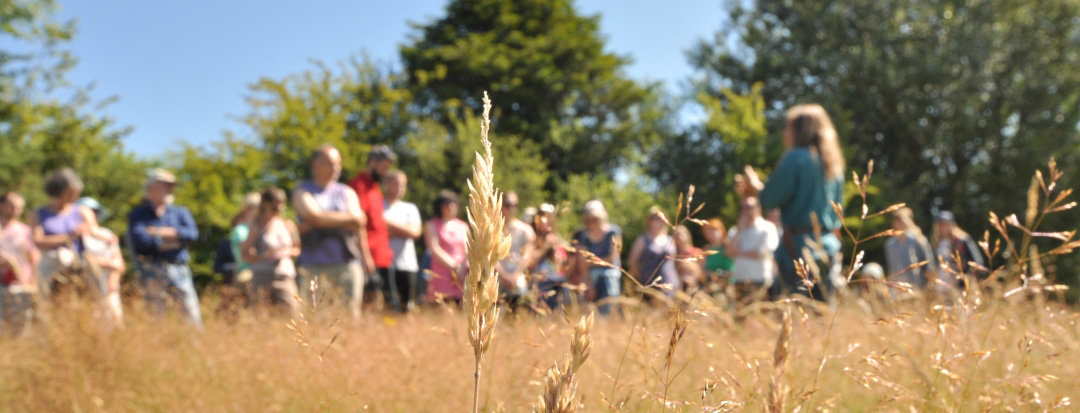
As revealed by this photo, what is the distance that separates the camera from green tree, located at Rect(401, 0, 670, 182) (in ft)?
86.0

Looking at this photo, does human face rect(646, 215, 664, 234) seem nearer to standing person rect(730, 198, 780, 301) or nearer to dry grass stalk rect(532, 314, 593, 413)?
standing person rect(730, 198, 780, 301)

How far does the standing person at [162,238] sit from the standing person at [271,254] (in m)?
0.53

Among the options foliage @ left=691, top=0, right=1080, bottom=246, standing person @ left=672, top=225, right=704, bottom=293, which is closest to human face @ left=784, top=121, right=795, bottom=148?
standing person @ left=672, top=225, right=704, bottom=293

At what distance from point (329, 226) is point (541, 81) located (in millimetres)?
22167

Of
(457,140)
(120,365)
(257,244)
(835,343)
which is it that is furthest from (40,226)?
Answer: (457,140)

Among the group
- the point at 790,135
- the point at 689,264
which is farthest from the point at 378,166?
the point at 689,264

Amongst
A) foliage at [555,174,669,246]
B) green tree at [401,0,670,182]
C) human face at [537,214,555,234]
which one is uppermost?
green tree at [401,0,670,182]

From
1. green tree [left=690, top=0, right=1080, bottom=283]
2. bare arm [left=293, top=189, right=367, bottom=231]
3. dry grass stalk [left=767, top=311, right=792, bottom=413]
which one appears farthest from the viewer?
green tree [left=690, top=0, right=1080, bottom=283]

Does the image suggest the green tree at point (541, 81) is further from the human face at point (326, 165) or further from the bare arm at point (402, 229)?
the human face at point (326, 165)

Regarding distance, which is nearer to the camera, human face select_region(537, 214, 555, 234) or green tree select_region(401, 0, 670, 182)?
human face select_region(537, 214, 555, 234)

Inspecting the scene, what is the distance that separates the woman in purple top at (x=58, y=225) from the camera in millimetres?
5773

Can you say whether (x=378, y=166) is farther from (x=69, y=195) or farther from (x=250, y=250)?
(x=69, y=195)

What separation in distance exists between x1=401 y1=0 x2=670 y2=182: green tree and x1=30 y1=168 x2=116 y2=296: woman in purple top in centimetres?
1928

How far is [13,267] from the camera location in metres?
5.70
